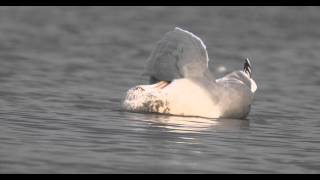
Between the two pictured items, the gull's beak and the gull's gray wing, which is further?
the gull's beak

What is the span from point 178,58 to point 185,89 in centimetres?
52

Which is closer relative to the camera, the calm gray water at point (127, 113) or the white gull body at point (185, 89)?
the calm gray water at point (127, 113)

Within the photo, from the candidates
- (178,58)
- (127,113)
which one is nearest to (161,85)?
(178,58)

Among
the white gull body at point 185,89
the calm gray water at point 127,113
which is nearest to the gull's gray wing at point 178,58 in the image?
the white gull body at point 185,89

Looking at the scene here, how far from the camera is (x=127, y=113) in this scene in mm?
16422

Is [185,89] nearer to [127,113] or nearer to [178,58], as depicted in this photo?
[178,58]

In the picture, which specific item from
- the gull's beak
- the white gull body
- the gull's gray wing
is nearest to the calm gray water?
the white gull body

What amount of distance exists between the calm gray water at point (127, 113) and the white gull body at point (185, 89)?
0.67 feet

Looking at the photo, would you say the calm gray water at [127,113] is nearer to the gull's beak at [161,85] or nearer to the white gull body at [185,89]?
the white gull body at [185,89]

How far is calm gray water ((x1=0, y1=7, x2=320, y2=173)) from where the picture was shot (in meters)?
12.4

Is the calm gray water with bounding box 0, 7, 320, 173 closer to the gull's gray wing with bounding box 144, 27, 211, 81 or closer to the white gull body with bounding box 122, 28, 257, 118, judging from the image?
Answer: the white gull body with bounding box 122, 28, 257, 118

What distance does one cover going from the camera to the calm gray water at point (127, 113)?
12414mm

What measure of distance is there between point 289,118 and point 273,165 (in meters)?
4.59

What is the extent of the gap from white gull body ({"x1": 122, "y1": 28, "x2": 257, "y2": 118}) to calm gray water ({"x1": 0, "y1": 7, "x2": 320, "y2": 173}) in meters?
0.20
